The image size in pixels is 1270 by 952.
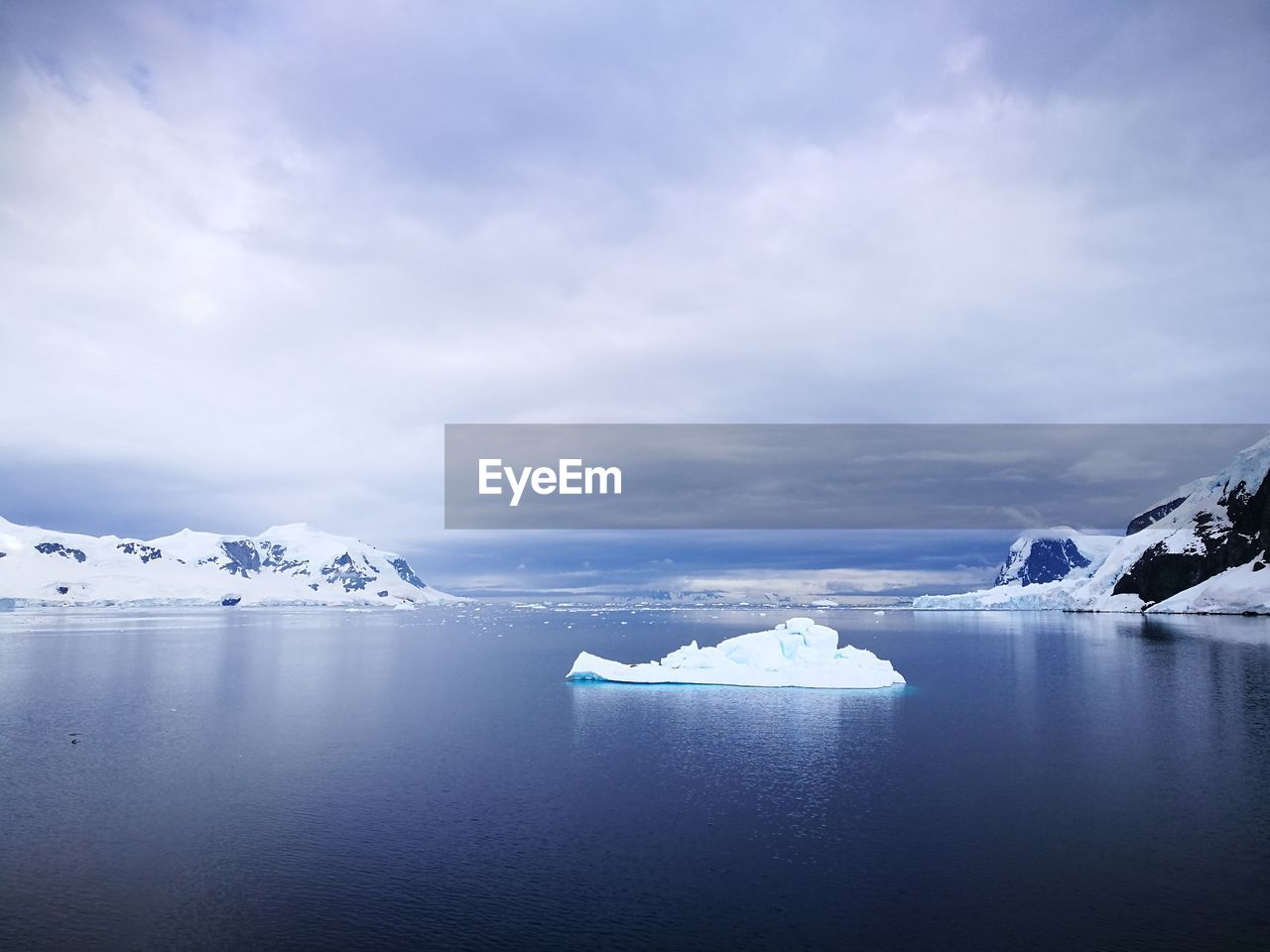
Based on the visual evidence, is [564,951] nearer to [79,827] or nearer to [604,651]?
[79,827]

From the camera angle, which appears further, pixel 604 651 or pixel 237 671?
pixel 604 651

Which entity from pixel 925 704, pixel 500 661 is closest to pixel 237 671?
pixel 500 661

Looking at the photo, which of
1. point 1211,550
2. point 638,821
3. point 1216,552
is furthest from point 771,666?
point 1211,550

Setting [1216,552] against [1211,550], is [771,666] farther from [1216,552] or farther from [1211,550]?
[1211,550]

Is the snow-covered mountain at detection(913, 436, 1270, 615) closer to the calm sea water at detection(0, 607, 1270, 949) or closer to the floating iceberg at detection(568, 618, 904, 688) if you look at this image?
the floating iceberg at detection(568, 618, 904, 688)

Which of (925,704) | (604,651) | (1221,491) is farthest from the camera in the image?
(1221,491)

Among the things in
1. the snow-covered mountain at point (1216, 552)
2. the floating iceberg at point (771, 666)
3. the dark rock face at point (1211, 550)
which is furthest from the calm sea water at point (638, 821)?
the dark rock face at point (1211, 550)
